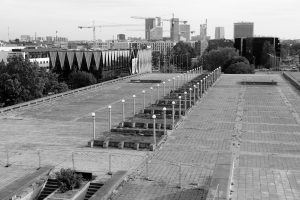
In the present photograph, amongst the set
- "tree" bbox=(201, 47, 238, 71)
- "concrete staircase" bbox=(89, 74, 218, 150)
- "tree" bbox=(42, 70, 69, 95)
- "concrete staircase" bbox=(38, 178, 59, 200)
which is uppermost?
"tree" bbox=(201, 47, 238, 71)

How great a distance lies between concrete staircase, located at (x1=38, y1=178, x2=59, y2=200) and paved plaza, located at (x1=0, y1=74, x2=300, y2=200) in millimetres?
1948

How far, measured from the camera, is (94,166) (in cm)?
2023

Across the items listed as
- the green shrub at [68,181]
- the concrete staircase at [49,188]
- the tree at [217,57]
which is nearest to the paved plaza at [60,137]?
the concrete staircase at [49,188]

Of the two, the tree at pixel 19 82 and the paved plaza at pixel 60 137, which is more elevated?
the tree at pixel 19 82

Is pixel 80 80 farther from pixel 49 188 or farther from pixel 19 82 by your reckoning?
pixel 49 188

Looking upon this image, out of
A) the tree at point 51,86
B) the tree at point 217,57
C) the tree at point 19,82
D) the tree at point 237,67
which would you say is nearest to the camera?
the tree at point 19,82

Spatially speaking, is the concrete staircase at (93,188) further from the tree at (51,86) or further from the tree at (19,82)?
the tree at (51,86)

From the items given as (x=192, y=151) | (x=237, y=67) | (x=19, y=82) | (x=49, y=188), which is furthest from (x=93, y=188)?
(x=237, y=67)

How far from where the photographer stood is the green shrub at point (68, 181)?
55.7 feet

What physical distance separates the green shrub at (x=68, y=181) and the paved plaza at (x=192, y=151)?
1705 mm

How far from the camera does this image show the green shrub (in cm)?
1697

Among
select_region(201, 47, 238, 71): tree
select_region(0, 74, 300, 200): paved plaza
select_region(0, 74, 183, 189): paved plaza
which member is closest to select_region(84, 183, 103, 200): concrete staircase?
select_region(0, 74, 300, 200): paved plaza

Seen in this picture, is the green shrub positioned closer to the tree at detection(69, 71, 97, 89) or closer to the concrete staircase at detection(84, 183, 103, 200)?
the concrete staircase at detection(84, 183, 103, 200)

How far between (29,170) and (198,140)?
9882 mm
